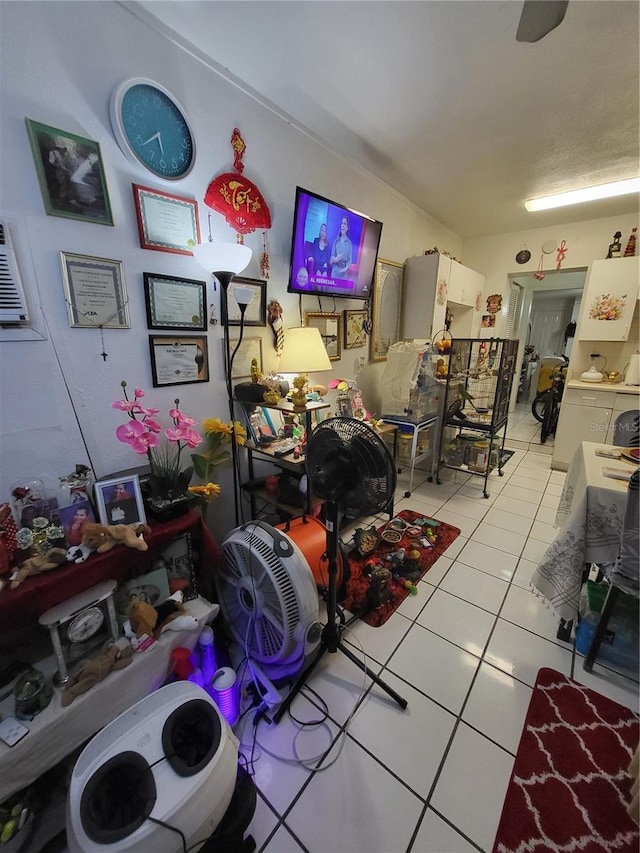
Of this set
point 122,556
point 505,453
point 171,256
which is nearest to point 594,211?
point 505,453

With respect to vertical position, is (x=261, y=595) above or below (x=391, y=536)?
above

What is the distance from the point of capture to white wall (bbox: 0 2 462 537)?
1088mm

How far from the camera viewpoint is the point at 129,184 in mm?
1348

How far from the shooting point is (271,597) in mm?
1199

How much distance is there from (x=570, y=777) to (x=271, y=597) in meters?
1.14

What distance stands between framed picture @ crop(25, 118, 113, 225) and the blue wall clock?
0.15m

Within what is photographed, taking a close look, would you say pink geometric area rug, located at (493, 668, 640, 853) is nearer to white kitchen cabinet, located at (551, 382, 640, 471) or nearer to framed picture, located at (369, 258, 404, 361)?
framed picture, located at (369, 258, 404, 361)

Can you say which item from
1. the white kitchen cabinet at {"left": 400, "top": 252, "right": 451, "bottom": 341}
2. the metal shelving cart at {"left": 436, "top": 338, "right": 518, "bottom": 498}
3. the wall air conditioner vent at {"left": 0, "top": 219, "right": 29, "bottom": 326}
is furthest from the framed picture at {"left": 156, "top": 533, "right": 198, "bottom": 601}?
the white kitchen cabinet at {"left": 400, "top": 252, "right": 451, "bottom": 341}

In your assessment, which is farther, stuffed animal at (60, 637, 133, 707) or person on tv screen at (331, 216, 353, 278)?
person on tv screen at (331, 216, 353, 278)

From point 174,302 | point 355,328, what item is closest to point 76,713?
point 174,302

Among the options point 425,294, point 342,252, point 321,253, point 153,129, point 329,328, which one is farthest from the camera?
point 425,294

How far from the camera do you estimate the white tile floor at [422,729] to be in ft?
3.12

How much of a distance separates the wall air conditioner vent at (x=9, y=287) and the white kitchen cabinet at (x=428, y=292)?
117 inches

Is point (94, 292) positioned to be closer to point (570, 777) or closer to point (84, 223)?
point (84, 223)
